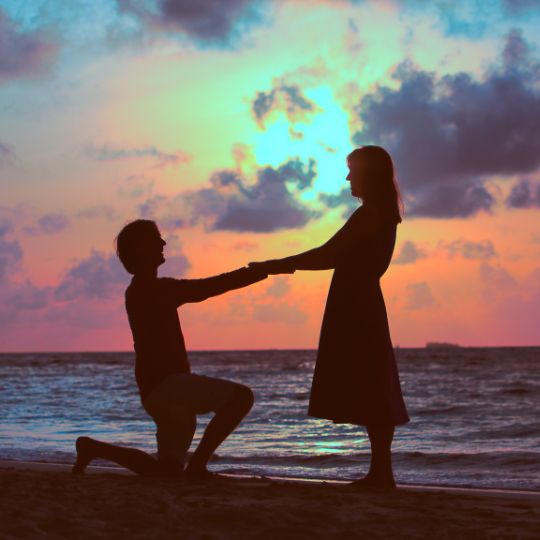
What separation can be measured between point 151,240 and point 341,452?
5.95 m

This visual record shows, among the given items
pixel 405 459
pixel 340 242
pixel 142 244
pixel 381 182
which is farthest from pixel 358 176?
pixel 405 459

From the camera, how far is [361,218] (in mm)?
5676

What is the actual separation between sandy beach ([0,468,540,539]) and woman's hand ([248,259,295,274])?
4.97 feet

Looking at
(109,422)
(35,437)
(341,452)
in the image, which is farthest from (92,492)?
(109,422)

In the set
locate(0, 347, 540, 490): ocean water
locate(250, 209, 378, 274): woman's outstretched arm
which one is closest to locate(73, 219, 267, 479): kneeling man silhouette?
locate(250, 209, 378, 274): woman's outstretched arm

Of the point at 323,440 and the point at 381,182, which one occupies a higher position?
the point at 381,182

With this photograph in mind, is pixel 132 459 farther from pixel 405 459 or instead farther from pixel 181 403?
pixel 405 459

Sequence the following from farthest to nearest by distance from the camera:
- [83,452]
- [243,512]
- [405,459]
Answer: [405,459] < [83,452] < [243,512]

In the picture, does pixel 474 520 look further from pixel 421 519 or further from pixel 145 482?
pixel 145 482

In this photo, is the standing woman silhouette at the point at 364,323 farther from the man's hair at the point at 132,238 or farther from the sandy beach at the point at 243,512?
the man's hair at the point at 132,238

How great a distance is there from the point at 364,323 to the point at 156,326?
1.42 meters

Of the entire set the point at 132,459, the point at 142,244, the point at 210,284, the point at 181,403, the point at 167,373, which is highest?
the point at 142,244

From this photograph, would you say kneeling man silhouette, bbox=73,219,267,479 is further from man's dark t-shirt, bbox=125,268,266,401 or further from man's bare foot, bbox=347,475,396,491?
man's bare foot, bbox=347,475,396,491

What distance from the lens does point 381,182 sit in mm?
5734
